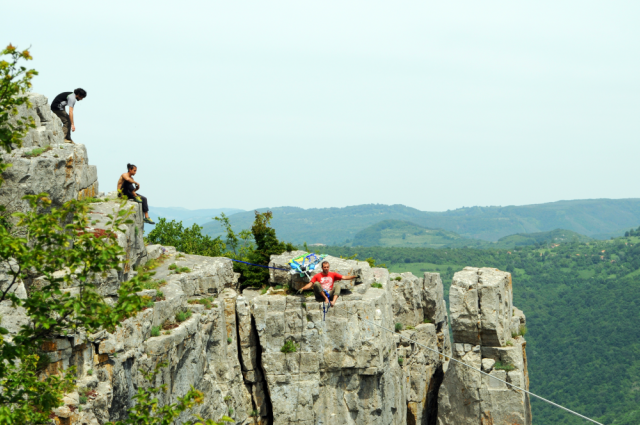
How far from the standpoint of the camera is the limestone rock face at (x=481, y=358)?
29.0 m

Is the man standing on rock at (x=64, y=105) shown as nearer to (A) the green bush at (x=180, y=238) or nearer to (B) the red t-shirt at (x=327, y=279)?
(B) the red t-shirt at (x=327, y=279)

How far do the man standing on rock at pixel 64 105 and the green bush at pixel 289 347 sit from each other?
12.7 metres

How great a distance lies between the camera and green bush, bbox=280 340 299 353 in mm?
24391

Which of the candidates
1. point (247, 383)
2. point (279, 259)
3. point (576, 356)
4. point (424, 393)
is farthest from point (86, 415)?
point (576, 356)

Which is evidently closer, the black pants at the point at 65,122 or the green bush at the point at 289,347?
the black pants at the point at 65,122

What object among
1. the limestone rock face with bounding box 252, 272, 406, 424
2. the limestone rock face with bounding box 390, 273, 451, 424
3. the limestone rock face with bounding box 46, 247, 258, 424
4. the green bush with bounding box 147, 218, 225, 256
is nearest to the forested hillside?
the green bush with bounding box 147, 218, 225, 256

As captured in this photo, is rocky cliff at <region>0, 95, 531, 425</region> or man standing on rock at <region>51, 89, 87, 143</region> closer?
rocky cliff at <region>0, 95, 531, 425</region>

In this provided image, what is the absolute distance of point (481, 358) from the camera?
1193 inches

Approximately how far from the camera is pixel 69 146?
1972 centimetres

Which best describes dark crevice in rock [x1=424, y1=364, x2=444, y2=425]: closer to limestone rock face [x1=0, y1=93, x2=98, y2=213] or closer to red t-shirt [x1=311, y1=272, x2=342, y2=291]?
red t-shirt [x1=311, y1=272, x2=342, y2=291]

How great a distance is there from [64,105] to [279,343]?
45.1 ft

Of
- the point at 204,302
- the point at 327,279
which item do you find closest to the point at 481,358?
the point at 327,279

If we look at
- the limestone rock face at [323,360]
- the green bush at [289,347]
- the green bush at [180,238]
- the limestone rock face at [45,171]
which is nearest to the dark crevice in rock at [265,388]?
the limestone rock face at [323,360]

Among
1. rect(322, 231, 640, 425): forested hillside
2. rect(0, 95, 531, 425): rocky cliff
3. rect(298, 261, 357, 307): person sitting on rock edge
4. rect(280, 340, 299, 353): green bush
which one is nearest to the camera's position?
rect(0, 95, 531, 425): rocky cliff
